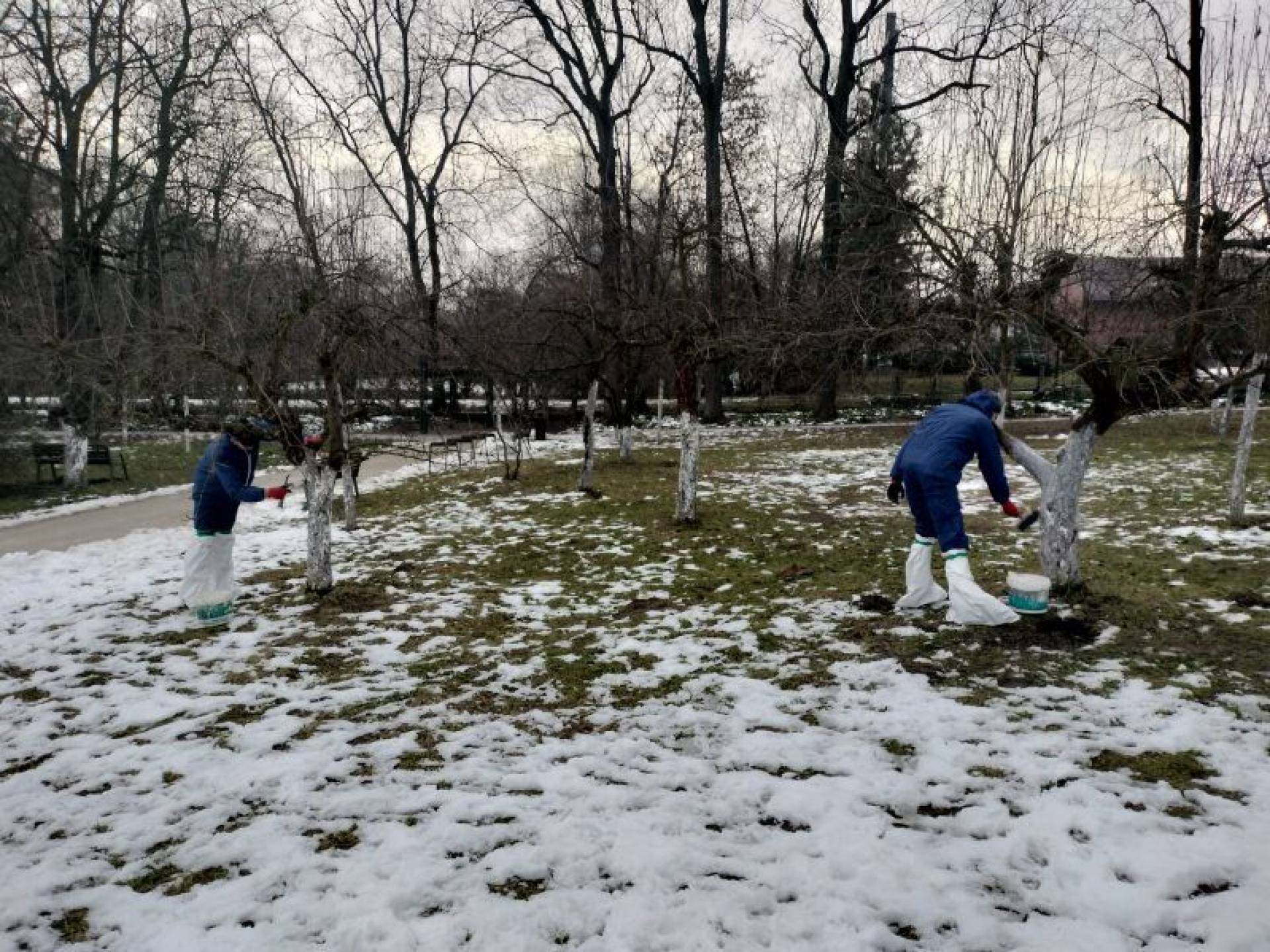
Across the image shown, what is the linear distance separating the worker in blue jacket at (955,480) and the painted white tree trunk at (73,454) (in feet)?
49.2

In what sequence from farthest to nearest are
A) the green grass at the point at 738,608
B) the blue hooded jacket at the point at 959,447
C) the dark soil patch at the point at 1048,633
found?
the blue hooded jacket at the point at 959,447
the dark soil patch at the point at 1048,633
the green grass at the point at 738,608

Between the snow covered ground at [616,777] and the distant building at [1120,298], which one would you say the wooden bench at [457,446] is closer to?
the snow covered ground at [616,777]

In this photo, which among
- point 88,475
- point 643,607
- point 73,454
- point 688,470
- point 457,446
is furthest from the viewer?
point 457,446

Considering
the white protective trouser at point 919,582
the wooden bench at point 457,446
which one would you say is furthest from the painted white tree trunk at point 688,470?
the wooden bench at point 457,446

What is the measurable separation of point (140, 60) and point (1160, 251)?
19077 millimetres

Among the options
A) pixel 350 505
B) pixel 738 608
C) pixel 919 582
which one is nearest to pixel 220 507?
pixel 350 505

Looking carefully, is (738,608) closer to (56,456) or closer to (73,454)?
(73,454)

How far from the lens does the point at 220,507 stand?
6.06 m

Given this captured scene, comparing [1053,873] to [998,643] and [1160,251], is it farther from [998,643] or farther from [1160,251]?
[1160,251]

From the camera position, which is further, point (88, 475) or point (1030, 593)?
point (88, 475)

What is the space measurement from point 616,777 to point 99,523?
10.7 meters

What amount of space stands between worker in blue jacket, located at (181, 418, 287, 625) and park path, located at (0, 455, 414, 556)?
4.40 meters

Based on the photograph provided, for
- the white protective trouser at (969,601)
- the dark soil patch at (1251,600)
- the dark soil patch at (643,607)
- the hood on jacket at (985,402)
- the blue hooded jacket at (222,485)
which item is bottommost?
the dark soil patch at (643,607)

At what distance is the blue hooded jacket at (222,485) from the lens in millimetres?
5852
